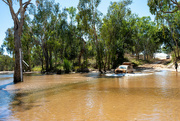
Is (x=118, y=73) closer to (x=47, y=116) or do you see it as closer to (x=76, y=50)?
(x=47, y=116)

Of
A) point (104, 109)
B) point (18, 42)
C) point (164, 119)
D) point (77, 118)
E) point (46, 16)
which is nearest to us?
point (164, 119)

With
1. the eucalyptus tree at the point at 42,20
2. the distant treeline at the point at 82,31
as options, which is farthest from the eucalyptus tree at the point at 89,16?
the eucalyptus tree at the point at 42,20

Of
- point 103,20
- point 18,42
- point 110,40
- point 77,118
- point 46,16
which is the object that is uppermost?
point 46,16

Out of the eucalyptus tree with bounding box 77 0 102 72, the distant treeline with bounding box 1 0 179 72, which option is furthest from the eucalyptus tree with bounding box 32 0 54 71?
the eucalyptus tree with bounding box 77 0 102 72

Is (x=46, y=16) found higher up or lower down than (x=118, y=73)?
higher up

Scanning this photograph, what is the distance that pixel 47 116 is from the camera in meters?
4.95

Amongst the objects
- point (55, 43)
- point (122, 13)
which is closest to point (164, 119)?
point (122, 13)

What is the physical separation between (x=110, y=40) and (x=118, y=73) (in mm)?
10552

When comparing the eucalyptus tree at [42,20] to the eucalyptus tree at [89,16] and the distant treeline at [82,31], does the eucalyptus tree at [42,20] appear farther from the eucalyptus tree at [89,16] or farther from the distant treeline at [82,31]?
the eucalyptus tree at [89,16]

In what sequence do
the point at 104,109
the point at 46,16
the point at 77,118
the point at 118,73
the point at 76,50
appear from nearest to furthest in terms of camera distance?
the point at 77,118, the point at 104,109, the point at 118,73, the point at 46,16, the point at 76,50

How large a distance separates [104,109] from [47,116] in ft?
6.34

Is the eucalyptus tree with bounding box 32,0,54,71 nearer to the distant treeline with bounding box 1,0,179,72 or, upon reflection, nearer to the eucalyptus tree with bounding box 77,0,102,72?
the distant treeline with bounding box 1,0,179,72

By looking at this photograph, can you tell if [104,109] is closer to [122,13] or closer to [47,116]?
[47,116]

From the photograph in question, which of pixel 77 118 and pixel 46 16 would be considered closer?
pixel 77 118
